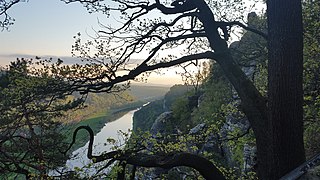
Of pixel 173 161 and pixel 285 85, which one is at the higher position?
pixel 285 85

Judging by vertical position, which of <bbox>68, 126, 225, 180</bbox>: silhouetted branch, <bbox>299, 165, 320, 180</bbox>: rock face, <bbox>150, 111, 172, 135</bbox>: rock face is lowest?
<bbox>150, 111, 172, 135</bbox>: rock face

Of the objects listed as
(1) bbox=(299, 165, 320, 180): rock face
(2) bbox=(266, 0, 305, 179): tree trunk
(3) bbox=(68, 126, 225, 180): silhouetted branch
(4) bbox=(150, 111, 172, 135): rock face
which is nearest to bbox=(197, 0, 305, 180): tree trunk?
(2) bbox=(266, 0, 305, 179): tree trunk

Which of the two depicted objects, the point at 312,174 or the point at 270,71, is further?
the point at 270,71

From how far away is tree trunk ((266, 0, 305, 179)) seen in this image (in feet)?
11.0

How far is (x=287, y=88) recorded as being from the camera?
3.36m

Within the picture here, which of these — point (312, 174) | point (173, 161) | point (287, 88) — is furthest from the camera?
point (173, 161)

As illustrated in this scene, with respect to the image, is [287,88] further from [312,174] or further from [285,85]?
[312,174]

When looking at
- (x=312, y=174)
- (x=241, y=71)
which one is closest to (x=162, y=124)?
(x=241, y=71)

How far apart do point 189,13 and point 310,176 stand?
359 centimetres

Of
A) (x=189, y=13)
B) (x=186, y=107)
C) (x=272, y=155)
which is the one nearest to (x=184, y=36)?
(x=189, y=13)

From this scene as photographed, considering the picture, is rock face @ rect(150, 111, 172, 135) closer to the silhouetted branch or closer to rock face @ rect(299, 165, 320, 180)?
the silhouetted branch

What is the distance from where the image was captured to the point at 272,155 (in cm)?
353

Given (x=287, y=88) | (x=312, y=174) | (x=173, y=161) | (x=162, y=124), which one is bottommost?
(x=162, y=124)

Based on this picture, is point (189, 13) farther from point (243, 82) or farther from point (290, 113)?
point (290, 113)
